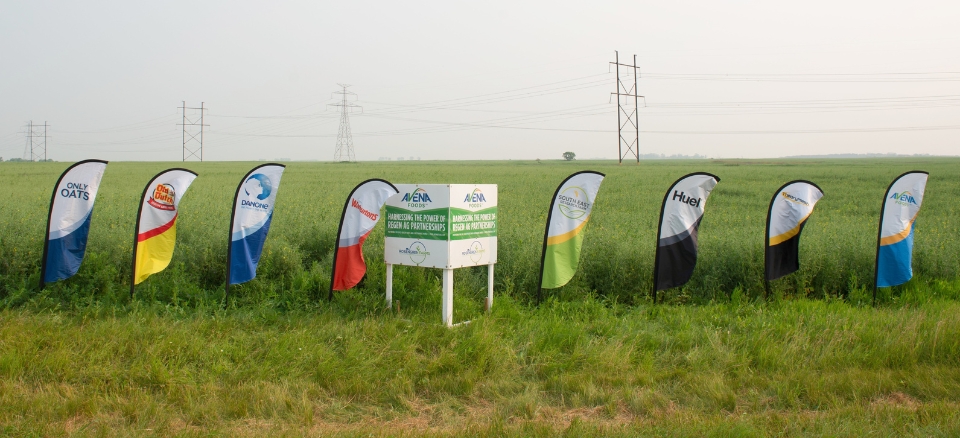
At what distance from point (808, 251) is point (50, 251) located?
9025 mm

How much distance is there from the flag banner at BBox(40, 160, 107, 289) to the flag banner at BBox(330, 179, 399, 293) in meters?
2.60

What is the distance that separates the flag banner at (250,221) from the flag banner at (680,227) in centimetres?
421

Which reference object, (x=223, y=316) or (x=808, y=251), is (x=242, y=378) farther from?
(x=808, y=251)

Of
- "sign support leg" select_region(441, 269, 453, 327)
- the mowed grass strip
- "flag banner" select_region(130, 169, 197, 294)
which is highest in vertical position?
"flag banner" select_region(130, 169, 197, 294)

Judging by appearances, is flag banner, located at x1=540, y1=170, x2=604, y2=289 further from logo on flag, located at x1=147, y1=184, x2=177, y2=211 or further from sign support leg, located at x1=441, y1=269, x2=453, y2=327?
logo on flag, located at x1=147, y1=184, x2=177, y2=211

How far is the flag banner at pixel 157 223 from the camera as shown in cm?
654

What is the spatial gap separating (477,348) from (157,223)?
3650 millimetres

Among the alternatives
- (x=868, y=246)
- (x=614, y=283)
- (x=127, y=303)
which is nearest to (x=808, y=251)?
(x=868, y=246)

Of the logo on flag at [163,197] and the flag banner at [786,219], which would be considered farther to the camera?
the flag banner at [786,219]

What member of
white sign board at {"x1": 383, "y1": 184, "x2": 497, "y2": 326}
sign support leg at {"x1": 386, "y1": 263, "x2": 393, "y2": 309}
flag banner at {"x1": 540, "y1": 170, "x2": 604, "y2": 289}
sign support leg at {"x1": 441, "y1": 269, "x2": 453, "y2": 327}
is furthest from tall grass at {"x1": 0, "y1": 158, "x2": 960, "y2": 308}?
sign support leg at {"x1": 441, "y1": 269, "x2": 453, "y2": 327}

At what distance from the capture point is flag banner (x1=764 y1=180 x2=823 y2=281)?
7.65m

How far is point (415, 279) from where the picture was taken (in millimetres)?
7551

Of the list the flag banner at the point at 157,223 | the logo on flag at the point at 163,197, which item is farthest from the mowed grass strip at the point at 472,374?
the logo on flag at the point at 163,197

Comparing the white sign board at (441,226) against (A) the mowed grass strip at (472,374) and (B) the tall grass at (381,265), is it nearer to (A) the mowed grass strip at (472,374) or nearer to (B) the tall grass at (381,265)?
(A) the mowed grass strip at (472,374)
